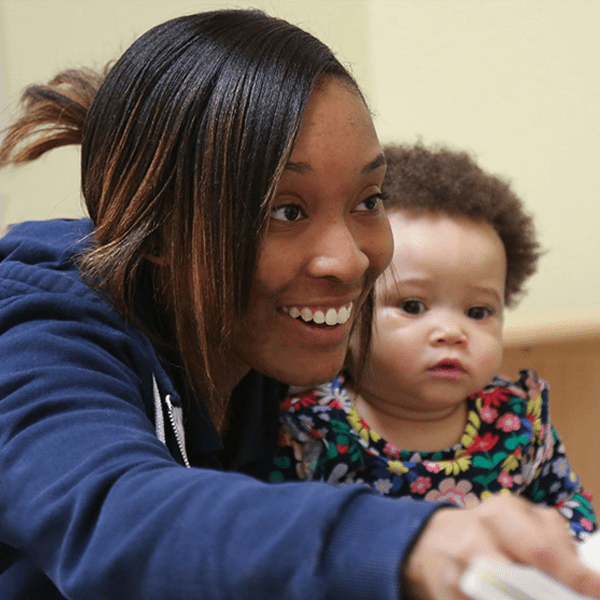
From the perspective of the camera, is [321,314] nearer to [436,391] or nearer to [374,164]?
[374,164]

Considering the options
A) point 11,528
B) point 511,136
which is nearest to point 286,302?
point 11,528

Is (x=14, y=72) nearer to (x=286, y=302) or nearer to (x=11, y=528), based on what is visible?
(x=286, y=302)

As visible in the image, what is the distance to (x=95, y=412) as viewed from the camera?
1.71 feet

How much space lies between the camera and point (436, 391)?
3.18ft

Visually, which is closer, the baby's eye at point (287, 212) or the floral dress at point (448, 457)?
the baby's eye at point (287, 212)

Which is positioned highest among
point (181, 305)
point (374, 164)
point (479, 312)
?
point (374, 164)

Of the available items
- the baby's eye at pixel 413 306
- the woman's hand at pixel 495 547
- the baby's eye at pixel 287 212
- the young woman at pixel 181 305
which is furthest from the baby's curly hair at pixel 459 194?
the woman's hand at pixel 495 547

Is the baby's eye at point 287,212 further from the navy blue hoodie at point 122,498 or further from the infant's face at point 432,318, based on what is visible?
the infant's face at point 432,318

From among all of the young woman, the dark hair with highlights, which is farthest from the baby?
the dark hair with highlights

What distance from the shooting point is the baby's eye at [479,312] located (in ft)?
3.31

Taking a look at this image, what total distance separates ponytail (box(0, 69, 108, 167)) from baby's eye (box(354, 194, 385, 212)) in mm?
261

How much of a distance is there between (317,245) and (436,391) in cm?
36

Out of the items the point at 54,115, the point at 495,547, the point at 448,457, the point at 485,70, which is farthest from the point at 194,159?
the point at 485,70

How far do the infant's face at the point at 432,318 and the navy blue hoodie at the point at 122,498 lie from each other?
341 millimetres
